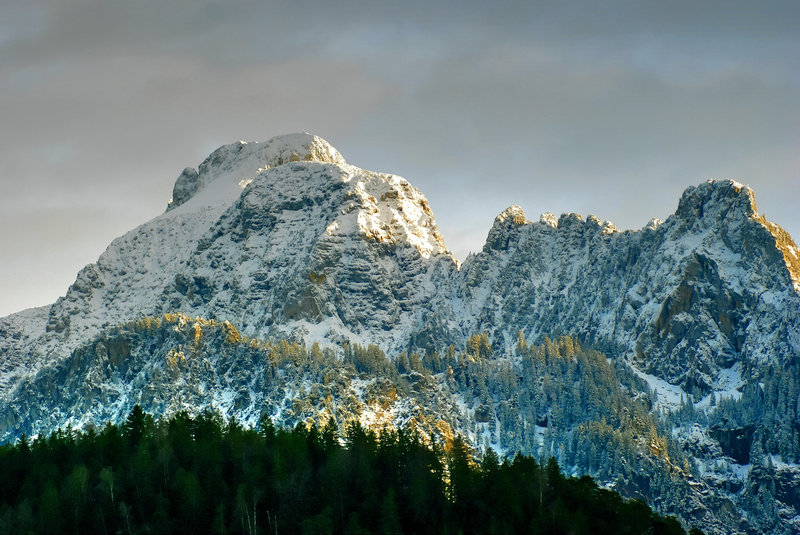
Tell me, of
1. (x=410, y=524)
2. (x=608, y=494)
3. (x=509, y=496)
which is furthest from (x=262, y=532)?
(x=608, y=494)

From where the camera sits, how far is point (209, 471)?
639 feet

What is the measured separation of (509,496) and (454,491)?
1161 centimetres

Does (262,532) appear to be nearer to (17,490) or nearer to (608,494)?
(17,490)

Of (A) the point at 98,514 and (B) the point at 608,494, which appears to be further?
(B) the point at 608,494

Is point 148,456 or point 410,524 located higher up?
point 148,456

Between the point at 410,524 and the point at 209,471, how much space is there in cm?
3686

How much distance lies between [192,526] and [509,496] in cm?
5135

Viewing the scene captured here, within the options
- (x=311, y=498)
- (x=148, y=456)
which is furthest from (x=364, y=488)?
(x=148, y=456)

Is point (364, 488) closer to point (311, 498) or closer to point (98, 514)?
point (311, 498)

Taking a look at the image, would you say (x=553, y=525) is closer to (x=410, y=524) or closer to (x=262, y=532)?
(x=410, y=524)

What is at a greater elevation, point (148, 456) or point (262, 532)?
point (148, 456)

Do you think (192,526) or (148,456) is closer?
(192,526)

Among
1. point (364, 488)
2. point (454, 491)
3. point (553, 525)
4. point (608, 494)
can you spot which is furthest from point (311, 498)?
point (608, 494)

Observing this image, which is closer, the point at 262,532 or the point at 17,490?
the point at 262,532
